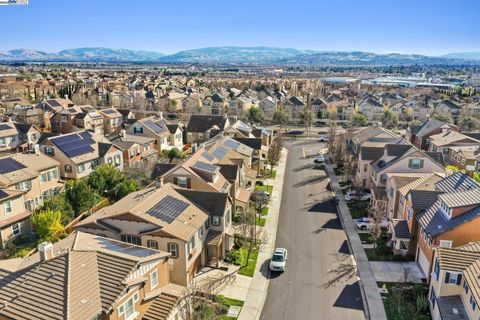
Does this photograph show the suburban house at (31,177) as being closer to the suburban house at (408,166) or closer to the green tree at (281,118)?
the suburban house at (408,166)

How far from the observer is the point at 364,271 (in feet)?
104

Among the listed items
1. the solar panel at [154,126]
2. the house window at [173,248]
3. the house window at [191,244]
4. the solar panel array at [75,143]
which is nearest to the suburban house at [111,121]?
the solar panel at [154,126]

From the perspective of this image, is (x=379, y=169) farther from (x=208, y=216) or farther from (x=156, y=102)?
(x=156, y=102)

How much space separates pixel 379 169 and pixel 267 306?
86.0ft

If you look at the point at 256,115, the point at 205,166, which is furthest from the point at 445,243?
the point at 256,115

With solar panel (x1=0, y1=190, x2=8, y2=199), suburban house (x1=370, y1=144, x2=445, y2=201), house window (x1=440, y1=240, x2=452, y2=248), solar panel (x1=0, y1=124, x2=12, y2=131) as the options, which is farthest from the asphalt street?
solar panel (x1=0, y1=124, x2=12, y2=131)

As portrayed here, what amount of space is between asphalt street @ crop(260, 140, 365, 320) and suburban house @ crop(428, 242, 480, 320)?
5.06m

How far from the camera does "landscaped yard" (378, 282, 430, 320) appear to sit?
25844 mm

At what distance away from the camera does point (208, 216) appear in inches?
1281

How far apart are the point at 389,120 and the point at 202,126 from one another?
52.0 m

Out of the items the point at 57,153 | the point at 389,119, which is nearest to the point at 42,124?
the point at 57,153

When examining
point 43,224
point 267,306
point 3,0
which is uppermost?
point 3,0

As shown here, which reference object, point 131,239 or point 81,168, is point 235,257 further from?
point 81,168

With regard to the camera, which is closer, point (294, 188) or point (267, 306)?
point (267, 306)
